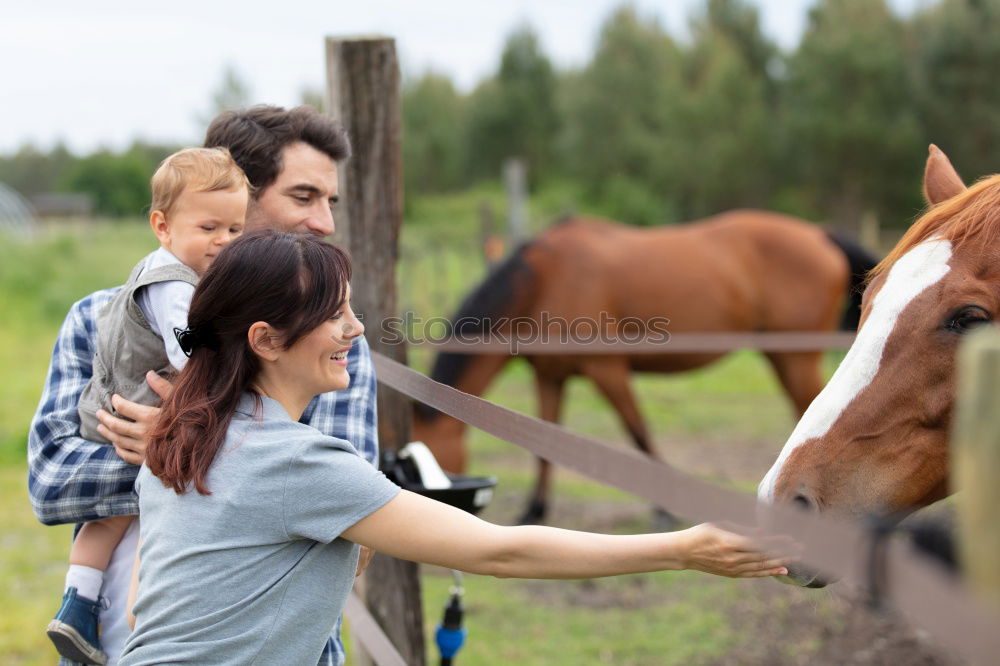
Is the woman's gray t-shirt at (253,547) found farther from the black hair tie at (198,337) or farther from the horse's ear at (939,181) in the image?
the horse's ear at (939,181)

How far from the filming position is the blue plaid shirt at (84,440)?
5.16 feet

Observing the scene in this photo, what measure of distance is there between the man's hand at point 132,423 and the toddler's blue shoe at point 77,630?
0.29 m

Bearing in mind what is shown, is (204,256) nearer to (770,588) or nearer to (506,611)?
(506,611)

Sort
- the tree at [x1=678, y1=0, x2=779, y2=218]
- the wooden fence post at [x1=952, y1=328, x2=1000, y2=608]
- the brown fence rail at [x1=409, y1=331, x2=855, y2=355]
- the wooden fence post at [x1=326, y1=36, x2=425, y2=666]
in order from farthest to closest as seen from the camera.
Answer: the tree at [x1=678, y1=0, x2=779, y2=218], the brown fence rail at [x1=409, y1=331, x2=855, y2=355], the wooden fence post at [x1=326, y1=36, x2=425, y2=666], the wooden fence post at [x1=952, y1=328, x2=1000, y2=608]

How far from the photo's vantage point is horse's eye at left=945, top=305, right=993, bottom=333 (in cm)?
140

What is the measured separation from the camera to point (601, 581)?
4523mm

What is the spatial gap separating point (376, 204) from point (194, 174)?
84 cm

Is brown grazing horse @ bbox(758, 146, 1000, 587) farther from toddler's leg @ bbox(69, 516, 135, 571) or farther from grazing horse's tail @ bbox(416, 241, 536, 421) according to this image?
grazing horse's tail @ bbox(416, 241, 536, 421)

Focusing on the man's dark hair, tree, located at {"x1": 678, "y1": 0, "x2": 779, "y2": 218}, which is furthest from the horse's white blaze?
tree, located at {"x1": 678, "y1": 0, "x2": 779, "y2": 218}

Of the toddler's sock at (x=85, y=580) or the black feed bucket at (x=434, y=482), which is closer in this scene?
the toddler's sock at (x=85, y=580)

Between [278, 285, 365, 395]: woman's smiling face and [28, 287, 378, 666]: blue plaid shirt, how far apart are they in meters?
0.29

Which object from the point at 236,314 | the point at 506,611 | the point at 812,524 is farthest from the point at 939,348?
the point at 506,611

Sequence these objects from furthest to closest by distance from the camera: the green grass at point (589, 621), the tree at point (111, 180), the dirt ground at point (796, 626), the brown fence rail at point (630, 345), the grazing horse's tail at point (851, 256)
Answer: the tree at point (111, 180) < the grazing horse's tail at point (851, 256) < the brown fence rail at point (630, 345) < the green grass at point (589, 621) < the dirt ground at point (796, 626)

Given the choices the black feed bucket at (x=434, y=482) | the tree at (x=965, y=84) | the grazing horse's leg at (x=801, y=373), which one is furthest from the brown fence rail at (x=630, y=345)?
the tree at (x=965, y=84)
